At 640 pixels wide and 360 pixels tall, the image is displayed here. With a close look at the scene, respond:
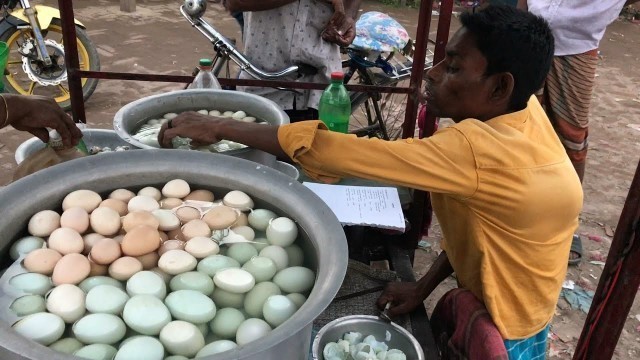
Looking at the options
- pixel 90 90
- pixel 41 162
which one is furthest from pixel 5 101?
pixel 90 90

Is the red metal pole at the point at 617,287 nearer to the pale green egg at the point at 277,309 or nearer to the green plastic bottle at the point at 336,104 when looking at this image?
the pale green egg at the point at 277,309

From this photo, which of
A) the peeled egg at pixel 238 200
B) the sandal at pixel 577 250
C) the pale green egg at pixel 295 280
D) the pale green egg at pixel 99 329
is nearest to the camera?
the pale green egg at pixel 99 329

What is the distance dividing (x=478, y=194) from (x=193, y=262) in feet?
2.53

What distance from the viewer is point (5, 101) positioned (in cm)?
154

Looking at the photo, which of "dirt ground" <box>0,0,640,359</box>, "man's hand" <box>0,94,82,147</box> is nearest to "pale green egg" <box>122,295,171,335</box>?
"man's hand" <box>0,94,82,147</box>

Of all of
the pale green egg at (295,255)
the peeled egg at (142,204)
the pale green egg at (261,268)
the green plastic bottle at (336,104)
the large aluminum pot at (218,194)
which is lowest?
the green plastic bottle at (336,104)

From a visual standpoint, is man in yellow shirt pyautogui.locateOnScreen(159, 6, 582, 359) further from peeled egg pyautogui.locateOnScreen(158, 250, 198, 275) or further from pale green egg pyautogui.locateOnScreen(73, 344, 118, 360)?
pale green egg pyautogui.locateOnScreen(73, 344, 118, 360)

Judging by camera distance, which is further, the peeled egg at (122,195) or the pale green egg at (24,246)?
the peeled egg at (122,195)

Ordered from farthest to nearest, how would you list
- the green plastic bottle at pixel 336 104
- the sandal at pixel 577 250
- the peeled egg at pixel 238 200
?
the sandal at pixel 577 250
the green plastic bottle at pixel 336 104
the peeled egg at pixel 238 200

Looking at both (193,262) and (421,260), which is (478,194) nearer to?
(193,262)

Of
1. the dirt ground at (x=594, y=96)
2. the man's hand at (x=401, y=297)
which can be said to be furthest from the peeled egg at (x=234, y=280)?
the dirt ground at (x=594, y=96)

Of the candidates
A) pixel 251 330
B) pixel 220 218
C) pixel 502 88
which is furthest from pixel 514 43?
pixel 251 330

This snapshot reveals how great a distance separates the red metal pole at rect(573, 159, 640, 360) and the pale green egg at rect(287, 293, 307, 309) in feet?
2.72

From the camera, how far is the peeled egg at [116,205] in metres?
1.33
